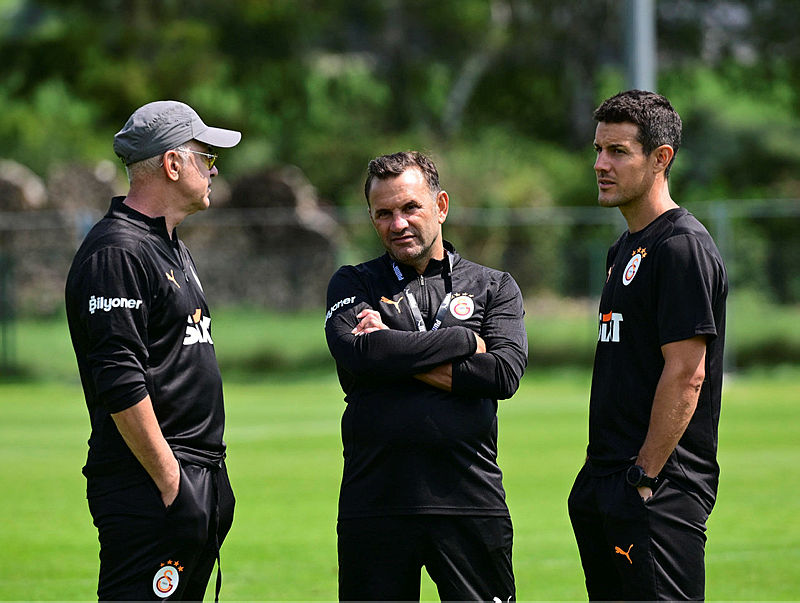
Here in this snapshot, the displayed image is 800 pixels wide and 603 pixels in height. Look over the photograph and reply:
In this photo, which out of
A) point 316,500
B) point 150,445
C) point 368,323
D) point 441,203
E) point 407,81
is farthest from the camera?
point 407,81

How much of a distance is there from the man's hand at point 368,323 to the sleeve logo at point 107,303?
2.86 feet

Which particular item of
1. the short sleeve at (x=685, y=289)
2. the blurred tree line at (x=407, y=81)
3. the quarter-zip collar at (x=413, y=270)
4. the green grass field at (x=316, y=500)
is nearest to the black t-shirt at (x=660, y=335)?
the short sleeve at (x=685, y=289)

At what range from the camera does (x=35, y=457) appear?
13328 millimetres

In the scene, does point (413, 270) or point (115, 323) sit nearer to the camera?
point (115, 323)

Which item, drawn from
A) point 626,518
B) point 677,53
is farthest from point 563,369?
point 677,53

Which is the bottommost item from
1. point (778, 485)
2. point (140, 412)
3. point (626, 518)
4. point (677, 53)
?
point (778, 485)

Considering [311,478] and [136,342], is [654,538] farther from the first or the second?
[311,478]

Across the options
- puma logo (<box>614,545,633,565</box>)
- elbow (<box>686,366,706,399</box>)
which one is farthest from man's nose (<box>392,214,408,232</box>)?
puma logo (<box>614,545,633,565</box>)

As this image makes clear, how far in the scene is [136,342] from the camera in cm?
462

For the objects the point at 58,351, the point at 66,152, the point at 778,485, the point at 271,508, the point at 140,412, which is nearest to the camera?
the point at 140,412

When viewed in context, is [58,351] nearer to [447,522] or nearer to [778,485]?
[778,485]

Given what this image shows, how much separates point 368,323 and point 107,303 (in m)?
1.00

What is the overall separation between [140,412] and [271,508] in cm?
573

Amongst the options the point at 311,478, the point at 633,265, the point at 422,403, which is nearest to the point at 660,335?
the point at 633,265
